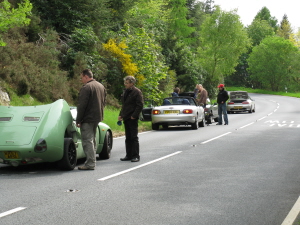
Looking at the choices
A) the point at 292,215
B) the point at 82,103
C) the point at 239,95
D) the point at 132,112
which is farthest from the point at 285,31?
the point at 292,215

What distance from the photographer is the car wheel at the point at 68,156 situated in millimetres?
8875

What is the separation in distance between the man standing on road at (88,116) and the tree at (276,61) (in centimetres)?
8838

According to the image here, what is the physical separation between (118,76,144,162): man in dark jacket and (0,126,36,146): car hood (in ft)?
8.14

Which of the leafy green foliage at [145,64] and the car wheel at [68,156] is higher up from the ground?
the leafy green foliage at [145,64]

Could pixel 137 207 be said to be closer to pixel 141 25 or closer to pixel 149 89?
pixel 149 89

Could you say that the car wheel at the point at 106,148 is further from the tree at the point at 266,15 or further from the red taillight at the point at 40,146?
the tree at the point at 266,15

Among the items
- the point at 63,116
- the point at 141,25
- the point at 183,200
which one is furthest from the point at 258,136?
the point at 141,25

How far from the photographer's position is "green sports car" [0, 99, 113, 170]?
27.9ft

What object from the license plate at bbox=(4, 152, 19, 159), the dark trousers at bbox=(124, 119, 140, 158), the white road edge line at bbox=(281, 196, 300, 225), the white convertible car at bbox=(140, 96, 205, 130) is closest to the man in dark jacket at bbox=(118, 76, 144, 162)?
the dark trousers at bbox=(124, 119, 140, 158)

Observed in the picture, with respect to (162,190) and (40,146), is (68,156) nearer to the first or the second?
(40,146)

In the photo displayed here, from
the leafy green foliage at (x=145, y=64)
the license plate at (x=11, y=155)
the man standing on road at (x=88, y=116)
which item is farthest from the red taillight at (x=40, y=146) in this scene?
the leafy green foliage at (x=145, y=64)

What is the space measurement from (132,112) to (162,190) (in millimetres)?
3626

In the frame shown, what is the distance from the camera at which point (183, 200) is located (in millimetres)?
6488

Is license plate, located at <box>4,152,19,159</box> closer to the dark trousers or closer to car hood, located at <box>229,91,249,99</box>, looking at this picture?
the dark trousers
